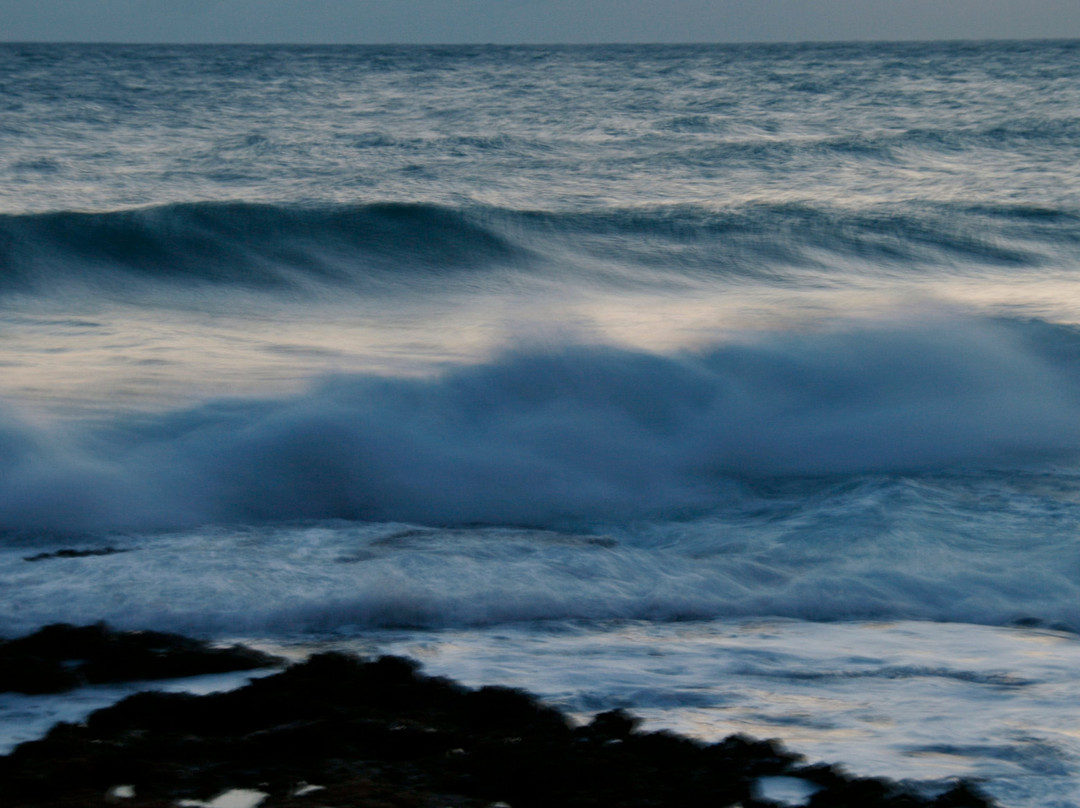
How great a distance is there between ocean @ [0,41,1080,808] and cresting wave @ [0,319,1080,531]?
0.09ft

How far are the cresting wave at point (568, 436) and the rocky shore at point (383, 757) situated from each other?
1956mm

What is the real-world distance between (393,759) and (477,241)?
8.25m

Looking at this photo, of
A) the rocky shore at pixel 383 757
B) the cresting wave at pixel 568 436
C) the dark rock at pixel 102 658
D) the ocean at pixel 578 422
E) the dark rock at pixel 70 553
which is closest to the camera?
the rocky shore at pixel 383 757

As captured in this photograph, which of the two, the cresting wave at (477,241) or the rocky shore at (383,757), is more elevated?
the cresting wave at (477,241)

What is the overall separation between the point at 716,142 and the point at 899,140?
9.41 ft

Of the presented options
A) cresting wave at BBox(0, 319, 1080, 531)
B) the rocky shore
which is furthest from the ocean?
the rocky shore

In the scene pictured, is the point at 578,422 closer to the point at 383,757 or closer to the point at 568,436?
the point at 568,436

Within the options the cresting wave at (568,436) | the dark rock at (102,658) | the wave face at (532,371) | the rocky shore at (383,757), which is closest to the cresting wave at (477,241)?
the wave face at (532,371)

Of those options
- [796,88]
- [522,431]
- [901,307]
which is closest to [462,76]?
[796,88]

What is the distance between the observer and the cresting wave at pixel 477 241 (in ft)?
28.8

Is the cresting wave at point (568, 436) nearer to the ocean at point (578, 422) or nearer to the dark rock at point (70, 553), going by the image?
the ocean at point (578, 422)

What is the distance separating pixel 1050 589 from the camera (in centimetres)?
371

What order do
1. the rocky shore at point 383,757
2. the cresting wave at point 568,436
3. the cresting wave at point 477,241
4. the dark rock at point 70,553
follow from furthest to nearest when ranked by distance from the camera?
1. the cresting wave at point 477,241
2. the cresting wave at point 568,436
3. the dark rock at point 70,553
4. the rocky shore at point 383,757

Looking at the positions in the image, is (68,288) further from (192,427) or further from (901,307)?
(901,307)
